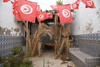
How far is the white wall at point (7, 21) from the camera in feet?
29.2

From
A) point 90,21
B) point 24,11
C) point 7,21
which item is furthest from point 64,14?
point 7,21

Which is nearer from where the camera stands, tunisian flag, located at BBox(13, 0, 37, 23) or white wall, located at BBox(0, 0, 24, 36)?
tunisian flag, located at BBox(13, 0, 37, 23)

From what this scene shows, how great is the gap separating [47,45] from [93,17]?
537 centimetres

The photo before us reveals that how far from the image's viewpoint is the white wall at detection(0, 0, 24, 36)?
8887 millimetres

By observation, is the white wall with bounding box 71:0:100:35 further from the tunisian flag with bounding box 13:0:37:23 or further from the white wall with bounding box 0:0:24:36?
the white wall with bounding box 0:0:24:36

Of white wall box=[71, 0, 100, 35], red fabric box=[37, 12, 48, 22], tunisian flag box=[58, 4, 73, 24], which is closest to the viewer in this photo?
white wall box=[71, 0, 100, 35]

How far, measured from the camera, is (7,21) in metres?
9.42

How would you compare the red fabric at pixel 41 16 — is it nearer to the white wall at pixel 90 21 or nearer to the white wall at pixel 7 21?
the white wall at pixel 7 21

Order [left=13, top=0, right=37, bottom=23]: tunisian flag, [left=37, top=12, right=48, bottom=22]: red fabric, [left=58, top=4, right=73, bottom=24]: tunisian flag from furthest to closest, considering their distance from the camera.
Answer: [left=37, top=12, right=48, bottom=22]: red fabric < [left=58, top=4, right=73, bottom=24]: tunisian flag < [left=13, top=0, right=37, bottom=23]: tunisian flag

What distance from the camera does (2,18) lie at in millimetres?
8953

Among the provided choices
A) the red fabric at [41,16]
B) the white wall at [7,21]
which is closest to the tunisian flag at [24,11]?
the red fabric at [41,16]

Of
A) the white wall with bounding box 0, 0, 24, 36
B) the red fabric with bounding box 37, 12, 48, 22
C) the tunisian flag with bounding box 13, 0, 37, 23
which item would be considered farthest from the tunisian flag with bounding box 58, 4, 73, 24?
the white wall with bounding box 0, 0, 24, 36

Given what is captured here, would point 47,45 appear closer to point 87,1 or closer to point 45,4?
point 45,4

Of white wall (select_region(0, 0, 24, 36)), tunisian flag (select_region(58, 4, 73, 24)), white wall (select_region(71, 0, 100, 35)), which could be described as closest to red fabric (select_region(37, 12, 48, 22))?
tunisian flag (select_region(58, 4, 73, 24))
